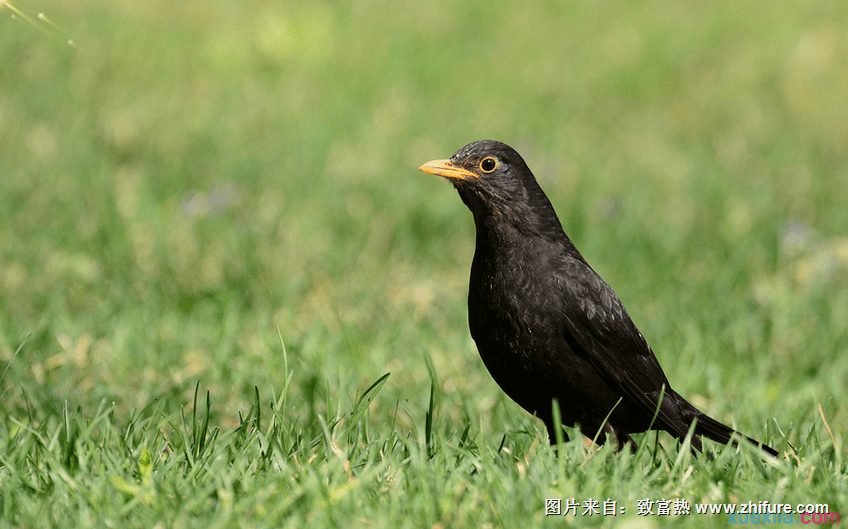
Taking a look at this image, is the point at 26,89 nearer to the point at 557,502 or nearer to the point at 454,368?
the point at 454,368

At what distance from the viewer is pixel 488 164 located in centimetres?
330

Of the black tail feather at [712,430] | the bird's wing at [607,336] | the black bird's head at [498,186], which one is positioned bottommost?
the black tail feather at [712,430]

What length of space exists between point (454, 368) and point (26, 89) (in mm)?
5007

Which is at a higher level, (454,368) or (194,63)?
(194,63)

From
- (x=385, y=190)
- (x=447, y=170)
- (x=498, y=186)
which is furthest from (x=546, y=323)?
(x=385, y=190)

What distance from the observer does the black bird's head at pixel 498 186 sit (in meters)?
3.25

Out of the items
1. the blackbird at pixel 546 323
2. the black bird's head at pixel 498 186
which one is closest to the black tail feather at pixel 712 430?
the blackbird at pixel 546 323

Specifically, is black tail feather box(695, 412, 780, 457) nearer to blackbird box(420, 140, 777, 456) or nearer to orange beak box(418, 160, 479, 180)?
blackbird box(420, 140, 777, 456)

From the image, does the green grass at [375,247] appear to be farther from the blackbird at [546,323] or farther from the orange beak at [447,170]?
the orange beak at [447,170]

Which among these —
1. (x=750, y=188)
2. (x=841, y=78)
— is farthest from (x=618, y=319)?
(x=841, y=78)

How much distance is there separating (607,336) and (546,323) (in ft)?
0.92

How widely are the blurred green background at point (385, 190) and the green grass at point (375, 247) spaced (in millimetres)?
29

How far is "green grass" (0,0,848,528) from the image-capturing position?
2668mm

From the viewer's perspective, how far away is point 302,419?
145 inches
